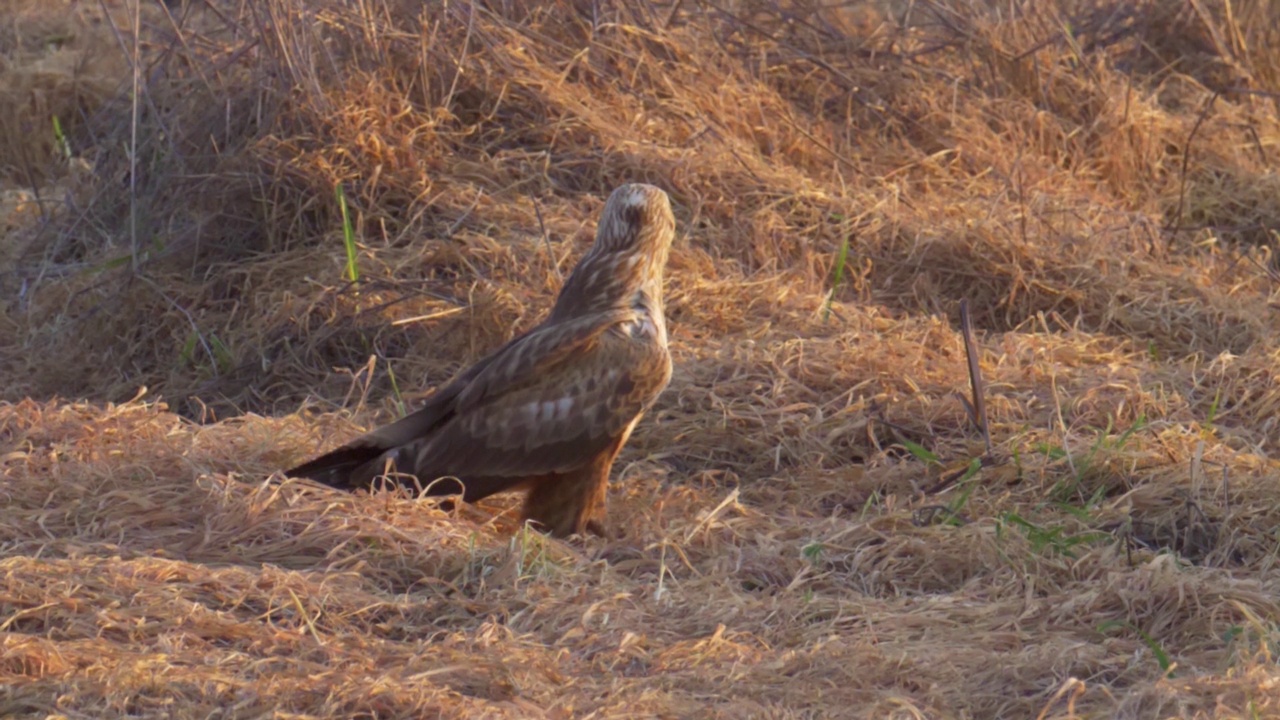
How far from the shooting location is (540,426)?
431 cm

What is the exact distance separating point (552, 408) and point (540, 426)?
0.18 ft

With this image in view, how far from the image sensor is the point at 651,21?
6820 millimetres

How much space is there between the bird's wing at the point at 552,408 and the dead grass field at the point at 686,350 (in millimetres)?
199

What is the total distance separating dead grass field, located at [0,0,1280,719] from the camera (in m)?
3.31

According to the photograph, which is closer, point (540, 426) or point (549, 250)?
point (540, 426)

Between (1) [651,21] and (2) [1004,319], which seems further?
(1) [651,21]

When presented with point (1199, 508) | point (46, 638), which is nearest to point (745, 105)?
point (1199, 508)

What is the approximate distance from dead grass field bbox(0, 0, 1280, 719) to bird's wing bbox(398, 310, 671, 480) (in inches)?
7.8

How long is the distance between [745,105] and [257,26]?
6.33 ft

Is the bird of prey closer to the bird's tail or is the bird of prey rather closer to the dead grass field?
the bird's tail

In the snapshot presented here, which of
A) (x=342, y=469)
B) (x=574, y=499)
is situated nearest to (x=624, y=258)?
(x=574, y=499)

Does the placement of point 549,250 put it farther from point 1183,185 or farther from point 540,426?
point 1183,185

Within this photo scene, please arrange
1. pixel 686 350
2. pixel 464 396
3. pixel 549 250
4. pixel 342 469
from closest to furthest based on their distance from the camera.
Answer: pixel 342 469 < pixel 464 396 < pixel 686 350 < pixel 549 250

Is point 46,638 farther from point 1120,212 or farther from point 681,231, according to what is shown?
point 1120,212
